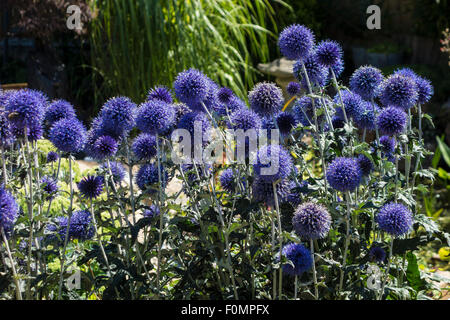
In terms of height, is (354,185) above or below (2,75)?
below

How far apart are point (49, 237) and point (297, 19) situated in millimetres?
6238

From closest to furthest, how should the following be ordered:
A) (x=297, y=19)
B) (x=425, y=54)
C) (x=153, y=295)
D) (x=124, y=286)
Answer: (x=153, y=295), (x=124, y=286), (x=425, y=54), (x=297, y=19)

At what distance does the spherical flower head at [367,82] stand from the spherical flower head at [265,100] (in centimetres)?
42

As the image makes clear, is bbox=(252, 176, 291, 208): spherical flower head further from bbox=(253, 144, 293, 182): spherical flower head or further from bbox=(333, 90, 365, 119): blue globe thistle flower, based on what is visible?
bbox=(333, 90, 365, 119): blue globe thistle flower

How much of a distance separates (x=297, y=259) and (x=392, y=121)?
2.17ft

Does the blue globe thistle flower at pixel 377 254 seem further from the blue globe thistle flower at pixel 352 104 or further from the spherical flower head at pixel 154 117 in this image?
the spherical flower head at pixel 154 117

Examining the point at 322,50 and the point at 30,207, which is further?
the point at 322,50

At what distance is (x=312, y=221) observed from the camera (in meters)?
1.88
